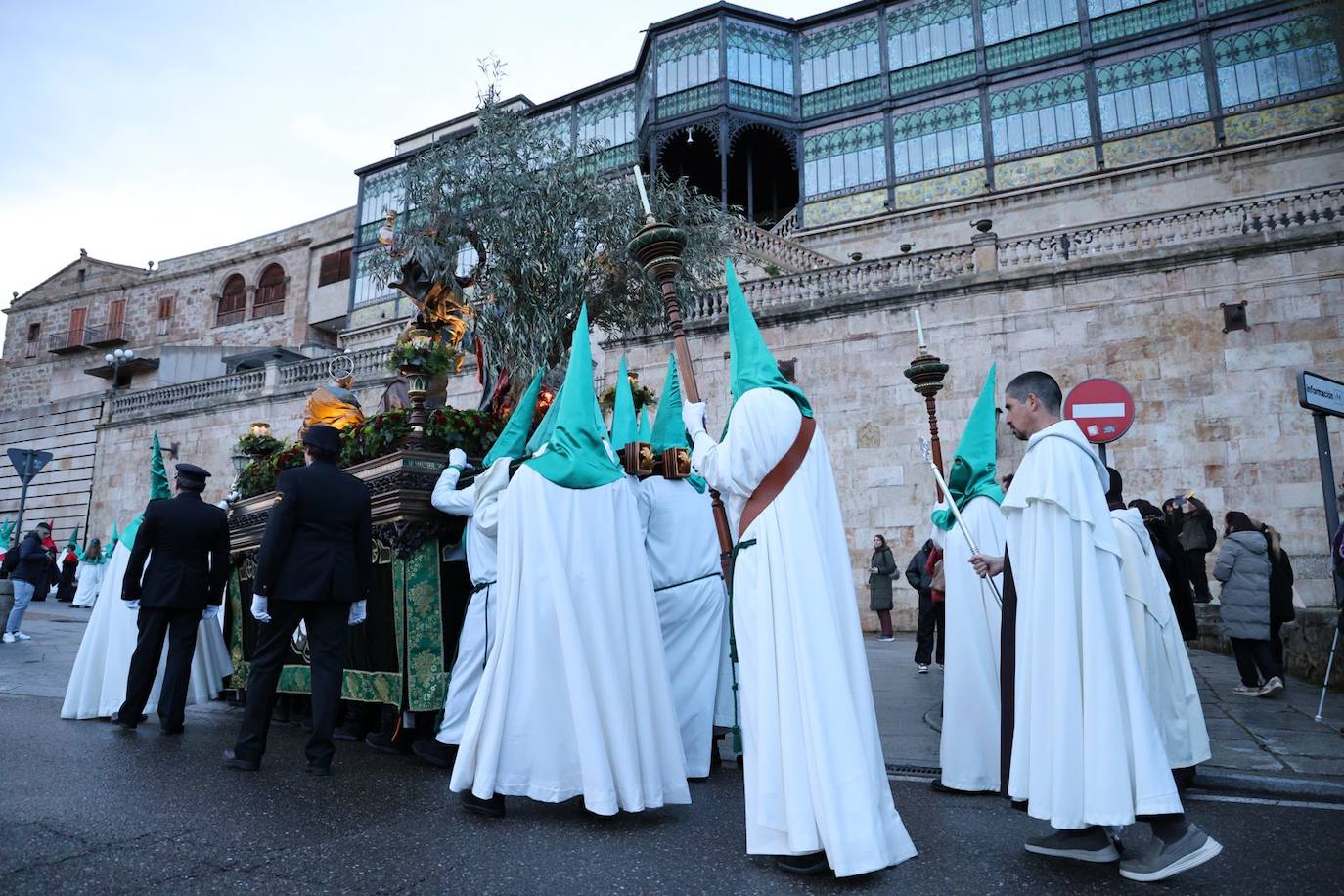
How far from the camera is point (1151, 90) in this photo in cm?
1997

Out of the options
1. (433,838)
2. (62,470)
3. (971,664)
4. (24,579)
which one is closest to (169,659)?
(433,838)

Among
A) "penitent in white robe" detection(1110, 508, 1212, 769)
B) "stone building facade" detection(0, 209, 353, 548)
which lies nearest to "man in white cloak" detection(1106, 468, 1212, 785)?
"penitent in white robe" detection(1110, 508, 1212, 769)

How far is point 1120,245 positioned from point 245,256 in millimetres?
34635

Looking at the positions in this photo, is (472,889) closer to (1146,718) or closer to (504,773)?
(504,773)

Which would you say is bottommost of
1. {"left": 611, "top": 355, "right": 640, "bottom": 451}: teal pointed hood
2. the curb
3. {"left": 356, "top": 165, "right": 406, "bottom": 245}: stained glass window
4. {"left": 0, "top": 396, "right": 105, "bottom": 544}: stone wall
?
the curb

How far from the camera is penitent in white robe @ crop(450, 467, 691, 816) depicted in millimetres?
3850

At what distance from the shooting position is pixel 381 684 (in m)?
5.44

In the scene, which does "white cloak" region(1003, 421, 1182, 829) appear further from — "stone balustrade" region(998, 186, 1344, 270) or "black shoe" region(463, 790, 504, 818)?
"stone balustrade" region(998, 186, 1344, 270)

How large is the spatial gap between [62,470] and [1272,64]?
35267 millimetres

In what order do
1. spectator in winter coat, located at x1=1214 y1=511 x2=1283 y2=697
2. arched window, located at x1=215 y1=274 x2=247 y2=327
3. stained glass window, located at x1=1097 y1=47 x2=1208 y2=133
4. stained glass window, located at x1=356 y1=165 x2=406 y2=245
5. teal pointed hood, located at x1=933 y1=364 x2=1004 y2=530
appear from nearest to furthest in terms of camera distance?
teal pointed hood, located at x1=933 y1=364 x2=1004 y2=530 → spectator in winter coat, located at x1=1214 y1=511 x2=1283 y2=697 → stained glass window, located at x1=1097 y1=47 x2=1208 y2=133 → stained glass window, located at x1=356 y1=165 x2=406 y2=245 → arched window, located at x1=215 y1=274 x2=247 y2=327

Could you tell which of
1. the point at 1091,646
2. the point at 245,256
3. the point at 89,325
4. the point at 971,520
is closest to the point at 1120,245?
the point at 971,520

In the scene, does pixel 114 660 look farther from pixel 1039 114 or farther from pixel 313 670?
pixel 1039 114

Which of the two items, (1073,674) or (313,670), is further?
(313,670)

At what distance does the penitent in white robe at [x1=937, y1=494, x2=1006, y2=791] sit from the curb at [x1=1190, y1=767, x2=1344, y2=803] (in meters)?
1.12
